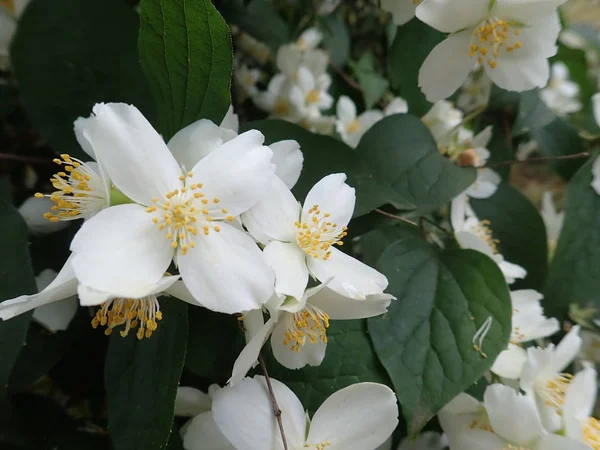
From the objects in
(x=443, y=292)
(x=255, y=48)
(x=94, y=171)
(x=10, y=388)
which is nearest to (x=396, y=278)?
(x=443, y=292)

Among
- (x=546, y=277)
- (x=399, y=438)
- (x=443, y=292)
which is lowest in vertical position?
(x=399, y=438)

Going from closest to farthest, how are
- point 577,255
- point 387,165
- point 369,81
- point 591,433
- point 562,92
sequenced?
point 591,433 < point 387,165 < point 577,255 < point 369,81 < point 562,92

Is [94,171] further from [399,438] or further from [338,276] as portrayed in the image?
[399,438]

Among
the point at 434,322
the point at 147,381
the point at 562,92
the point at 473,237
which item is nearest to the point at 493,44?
the point at 473,237

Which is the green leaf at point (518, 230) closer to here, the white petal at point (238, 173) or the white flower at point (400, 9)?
the white flower at point (400, 9)

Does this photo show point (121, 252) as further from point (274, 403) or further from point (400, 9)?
point (400, 9)
